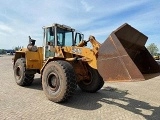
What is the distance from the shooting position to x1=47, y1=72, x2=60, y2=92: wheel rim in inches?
260

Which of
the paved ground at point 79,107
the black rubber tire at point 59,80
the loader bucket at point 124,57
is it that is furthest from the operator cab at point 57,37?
the loader bucket at point 124,57

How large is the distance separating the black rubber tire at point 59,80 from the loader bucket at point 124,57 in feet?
3.69

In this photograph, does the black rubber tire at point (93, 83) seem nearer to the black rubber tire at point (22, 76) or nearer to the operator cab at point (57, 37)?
the operator cab at point (57, 37)

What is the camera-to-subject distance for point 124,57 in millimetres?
4930

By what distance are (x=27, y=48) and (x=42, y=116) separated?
4212mm

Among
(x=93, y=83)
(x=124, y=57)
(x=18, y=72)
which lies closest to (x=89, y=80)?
(x=93, y=83)

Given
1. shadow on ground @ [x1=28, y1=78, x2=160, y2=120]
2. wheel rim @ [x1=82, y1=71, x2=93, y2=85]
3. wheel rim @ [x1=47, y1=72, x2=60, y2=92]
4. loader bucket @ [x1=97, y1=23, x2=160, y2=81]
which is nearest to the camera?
loader bucket @ [x1=97, y1=23, x2=160, y2=81]

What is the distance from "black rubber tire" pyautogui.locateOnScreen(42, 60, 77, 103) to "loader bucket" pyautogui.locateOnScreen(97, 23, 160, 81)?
1.13 meters

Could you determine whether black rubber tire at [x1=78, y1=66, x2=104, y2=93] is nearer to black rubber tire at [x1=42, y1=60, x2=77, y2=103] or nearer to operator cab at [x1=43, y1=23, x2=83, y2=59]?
operator cab at [x1=43, y1=23, x2=83, y2=59]

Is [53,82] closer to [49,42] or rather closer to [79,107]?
[79,107]

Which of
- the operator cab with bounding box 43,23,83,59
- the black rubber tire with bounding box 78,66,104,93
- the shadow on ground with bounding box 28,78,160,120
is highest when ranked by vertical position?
the operator cab with bounding box 43,23,83,59

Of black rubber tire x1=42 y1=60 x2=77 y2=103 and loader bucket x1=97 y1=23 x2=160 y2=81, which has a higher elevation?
loader bucket x1=97 y1=23 x2=160 y2=81

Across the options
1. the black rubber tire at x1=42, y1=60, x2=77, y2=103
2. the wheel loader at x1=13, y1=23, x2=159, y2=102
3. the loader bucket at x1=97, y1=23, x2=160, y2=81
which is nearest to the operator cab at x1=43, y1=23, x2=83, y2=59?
the wheel loader at x1=13, y1=23, x2=159, y2=102

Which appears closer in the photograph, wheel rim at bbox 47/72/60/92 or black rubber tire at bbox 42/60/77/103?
black rubber tire at bbox 42/60/77/103
